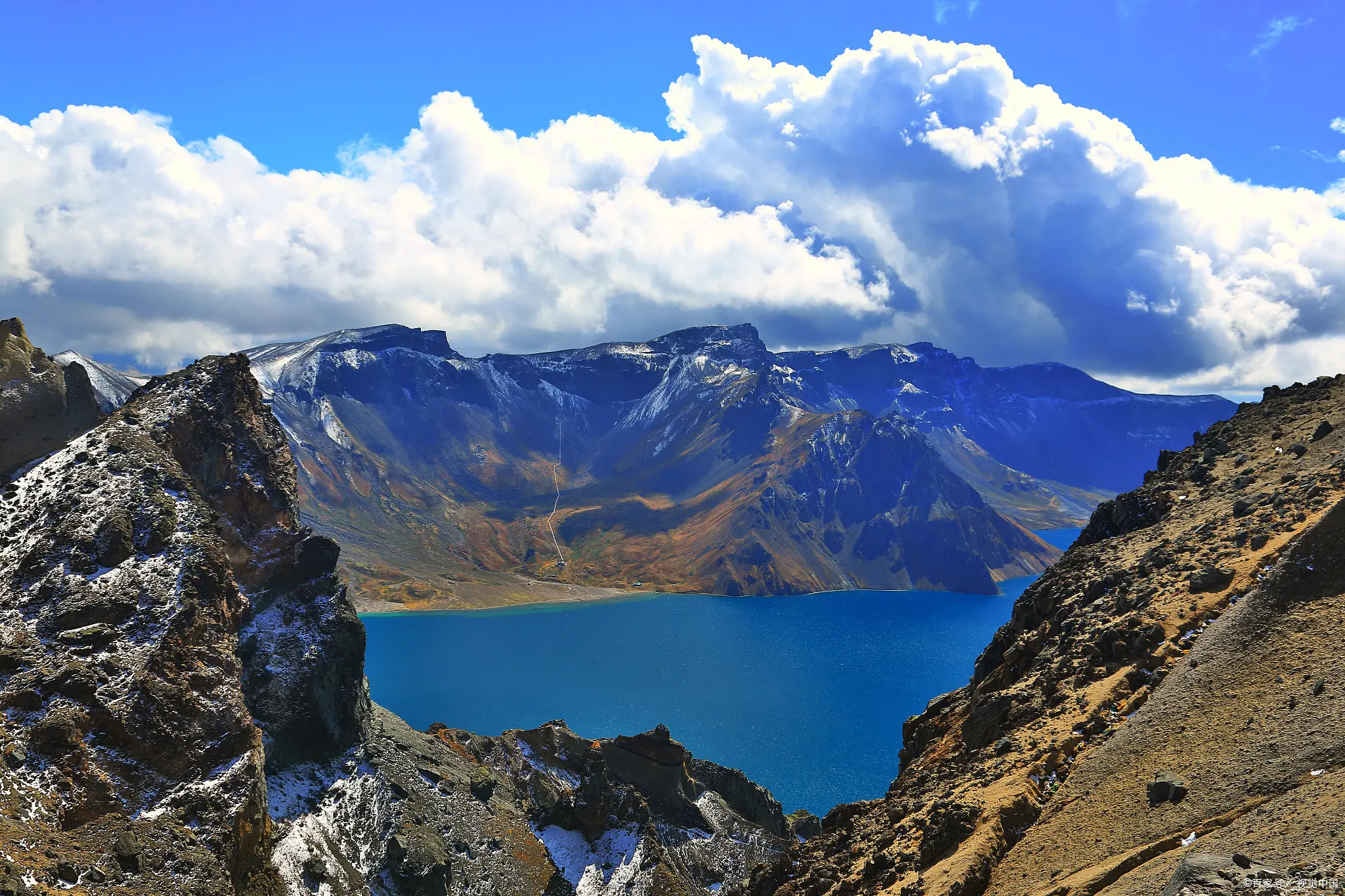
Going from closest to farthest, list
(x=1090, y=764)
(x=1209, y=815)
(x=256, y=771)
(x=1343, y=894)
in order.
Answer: (x=1343, y=894) < (x=1209, y=815) < (x=1090, y=764) < (x=256, y=771)

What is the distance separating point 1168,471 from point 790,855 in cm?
3134

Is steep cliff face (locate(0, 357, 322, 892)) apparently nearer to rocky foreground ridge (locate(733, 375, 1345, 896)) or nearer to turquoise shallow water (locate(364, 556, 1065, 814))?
rocky foreground ridge (locate(733, 375, 1345, 896))

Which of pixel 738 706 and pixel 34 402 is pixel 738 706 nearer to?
pixel 738 706

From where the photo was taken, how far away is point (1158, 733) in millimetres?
23141

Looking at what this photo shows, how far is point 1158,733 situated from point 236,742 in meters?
51.0

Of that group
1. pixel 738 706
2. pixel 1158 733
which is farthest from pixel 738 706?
pixel 1158 733

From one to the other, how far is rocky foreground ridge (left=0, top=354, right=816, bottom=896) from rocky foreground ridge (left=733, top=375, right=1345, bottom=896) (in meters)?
34.6

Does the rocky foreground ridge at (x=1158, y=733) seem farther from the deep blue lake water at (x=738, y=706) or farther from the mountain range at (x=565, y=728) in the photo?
the deep blue lake water at (x=738, y=706)

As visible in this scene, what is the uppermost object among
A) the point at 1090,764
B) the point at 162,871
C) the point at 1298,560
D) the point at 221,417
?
the point at 221,417

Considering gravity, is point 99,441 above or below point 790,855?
above

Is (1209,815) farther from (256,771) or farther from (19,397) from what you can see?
Result: (19,397)

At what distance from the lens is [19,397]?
63500mm

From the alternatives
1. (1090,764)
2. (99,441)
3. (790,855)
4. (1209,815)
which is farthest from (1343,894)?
(99,441)

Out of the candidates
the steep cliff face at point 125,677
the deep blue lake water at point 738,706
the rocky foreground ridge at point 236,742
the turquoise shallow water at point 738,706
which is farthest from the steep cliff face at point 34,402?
the turquoise shallow water at point 738,706
